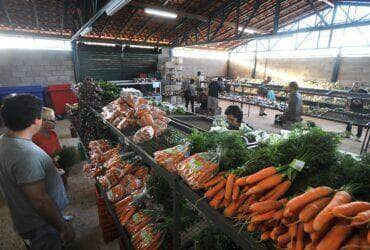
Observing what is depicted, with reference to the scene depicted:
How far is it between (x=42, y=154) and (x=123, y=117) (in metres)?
1.19

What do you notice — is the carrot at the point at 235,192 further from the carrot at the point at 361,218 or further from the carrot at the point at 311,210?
the carrot at the point at 361,218

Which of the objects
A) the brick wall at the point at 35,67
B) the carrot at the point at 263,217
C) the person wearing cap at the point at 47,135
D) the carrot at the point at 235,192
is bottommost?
the person wearing cap at the point at 47,135

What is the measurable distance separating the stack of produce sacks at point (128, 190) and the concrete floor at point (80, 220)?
89 cm

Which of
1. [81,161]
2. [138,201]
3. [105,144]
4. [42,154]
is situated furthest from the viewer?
[81,161]

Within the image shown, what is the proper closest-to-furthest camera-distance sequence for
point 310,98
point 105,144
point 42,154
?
point 42,154
point 105,144
point 310,98

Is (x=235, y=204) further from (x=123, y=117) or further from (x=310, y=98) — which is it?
(x=310, y=98)

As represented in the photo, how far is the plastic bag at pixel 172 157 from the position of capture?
166 centimetres

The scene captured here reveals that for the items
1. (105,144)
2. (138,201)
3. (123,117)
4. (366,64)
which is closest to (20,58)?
(105,144)

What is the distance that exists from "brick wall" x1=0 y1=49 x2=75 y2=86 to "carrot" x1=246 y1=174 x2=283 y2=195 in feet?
41.1

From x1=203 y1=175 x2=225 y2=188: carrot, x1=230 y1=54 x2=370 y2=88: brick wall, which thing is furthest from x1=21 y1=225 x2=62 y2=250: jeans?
x1=230 y1=54 x2=370 y2=88: brick wall

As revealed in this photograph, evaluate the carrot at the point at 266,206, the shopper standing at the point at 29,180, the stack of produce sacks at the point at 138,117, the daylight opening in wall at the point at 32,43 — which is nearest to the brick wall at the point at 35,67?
the daylight opening in wall at the point at 32,43

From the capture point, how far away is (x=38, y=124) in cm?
197

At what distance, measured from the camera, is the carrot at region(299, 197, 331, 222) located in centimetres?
95

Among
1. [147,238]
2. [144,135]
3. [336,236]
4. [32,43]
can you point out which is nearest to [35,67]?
[32,43]
